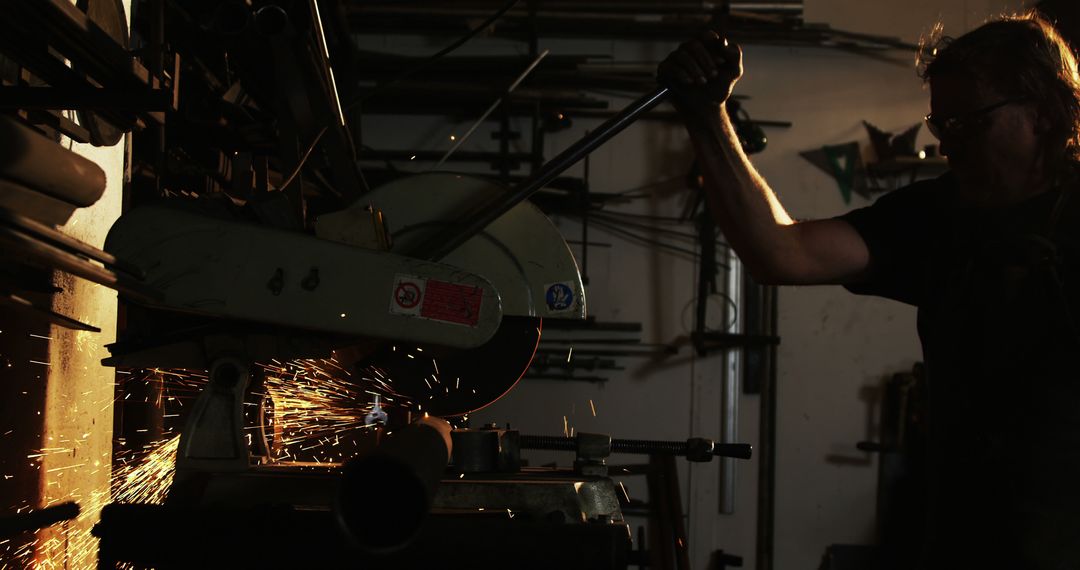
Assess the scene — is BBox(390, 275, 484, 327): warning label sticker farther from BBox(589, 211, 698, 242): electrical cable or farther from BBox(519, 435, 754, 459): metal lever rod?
BBox(589, 211, 698, 242): electrical cable

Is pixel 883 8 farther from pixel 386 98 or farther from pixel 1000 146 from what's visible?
pixel 1000 146

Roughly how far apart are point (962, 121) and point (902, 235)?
0.75 feet

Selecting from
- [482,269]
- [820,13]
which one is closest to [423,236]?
[482,269]

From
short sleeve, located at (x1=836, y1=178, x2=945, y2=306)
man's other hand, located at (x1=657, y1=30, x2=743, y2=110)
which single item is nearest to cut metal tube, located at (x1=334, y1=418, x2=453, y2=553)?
man's other hand, located at (x1=657, y1=30, x2=743, y2=110)

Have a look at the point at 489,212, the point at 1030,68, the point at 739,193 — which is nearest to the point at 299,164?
the point at 489,212

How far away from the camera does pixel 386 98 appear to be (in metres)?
3.63

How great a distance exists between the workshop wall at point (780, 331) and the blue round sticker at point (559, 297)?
7.84 ft

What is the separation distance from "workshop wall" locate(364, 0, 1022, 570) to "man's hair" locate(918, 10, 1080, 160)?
225cm

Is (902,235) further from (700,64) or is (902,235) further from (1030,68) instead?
(700,64)

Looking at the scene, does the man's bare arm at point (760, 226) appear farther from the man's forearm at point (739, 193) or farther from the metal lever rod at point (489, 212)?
the metal lever rod at point (489, 212)

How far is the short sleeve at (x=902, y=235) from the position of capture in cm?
154

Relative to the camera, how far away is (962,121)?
1456 mm

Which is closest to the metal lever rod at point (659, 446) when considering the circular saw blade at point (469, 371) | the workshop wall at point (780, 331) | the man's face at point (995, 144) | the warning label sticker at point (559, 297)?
the circular saw blade at point (469, 371)

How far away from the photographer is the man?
48.9 inches
